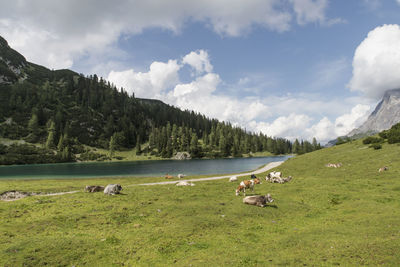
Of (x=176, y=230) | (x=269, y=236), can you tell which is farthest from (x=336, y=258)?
(x=176, y=230)

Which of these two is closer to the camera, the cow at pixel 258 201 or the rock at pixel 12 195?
the cow at pixel 258 201

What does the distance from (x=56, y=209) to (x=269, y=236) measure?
65.3 ft

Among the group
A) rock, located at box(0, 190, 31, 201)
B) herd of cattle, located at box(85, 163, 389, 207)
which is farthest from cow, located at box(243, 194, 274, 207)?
rock, located at box(0, 190, 31, 201)

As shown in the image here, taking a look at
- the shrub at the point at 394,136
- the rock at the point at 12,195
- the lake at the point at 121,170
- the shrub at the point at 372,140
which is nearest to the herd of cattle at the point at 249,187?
the rock at the point at 12,195

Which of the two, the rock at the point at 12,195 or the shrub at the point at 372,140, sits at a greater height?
the shrub at the point at 372,140

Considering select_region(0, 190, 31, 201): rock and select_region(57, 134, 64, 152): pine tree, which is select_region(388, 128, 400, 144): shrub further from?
select_region(57, 134, 64, 152): pine tree

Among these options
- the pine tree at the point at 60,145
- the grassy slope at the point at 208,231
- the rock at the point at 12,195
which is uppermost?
the pine tree at the point at 60,145

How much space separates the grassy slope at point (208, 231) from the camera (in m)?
10.1

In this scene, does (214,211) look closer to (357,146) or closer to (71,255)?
(71,255)

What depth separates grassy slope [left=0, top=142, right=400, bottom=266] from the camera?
1015 centimetres

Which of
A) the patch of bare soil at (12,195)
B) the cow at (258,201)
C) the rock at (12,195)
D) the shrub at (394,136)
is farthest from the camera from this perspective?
the shrub at (394,136)

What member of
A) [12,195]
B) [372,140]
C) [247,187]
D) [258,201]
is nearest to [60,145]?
[12,195]

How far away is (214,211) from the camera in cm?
1847

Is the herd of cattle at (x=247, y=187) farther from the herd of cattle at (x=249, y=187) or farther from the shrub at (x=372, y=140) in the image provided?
the shrub at (x=372, y=140)
